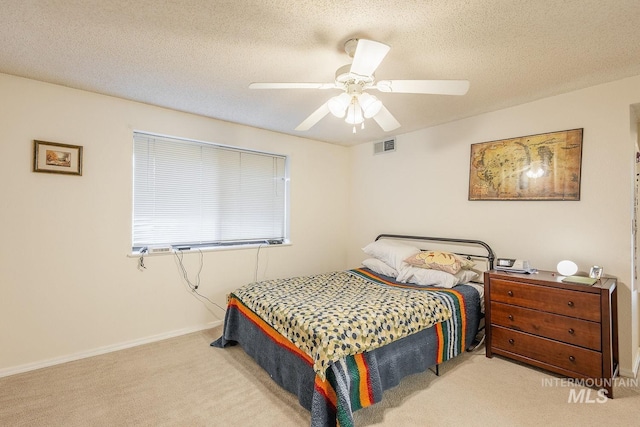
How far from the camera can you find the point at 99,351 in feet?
9.12

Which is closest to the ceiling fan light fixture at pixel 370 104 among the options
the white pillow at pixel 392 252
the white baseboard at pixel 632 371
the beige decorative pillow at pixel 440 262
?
the beige decorative pillow at pixel 440 262

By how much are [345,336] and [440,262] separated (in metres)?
1.57

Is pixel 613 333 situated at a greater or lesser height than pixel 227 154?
lesser

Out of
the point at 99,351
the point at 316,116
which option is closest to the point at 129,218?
the point at 99,351

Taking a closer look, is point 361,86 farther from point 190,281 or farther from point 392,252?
point 190,281

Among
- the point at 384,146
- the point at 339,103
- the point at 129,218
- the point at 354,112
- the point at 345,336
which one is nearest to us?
the point at 345,336

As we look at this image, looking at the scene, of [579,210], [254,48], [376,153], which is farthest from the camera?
[376,153]

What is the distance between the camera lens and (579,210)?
2615 mm

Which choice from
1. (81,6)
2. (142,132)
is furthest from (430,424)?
(142,132)

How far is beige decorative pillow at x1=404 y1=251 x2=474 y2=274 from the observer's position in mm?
2914

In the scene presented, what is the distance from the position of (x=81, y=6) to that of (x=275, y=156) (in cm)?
259

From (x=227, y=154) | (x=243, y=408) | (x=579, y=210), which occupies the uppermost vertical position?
(x=227, y=154)

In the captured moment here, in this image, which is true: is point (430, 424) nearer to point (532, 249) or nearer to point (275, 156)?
point (532, 249)

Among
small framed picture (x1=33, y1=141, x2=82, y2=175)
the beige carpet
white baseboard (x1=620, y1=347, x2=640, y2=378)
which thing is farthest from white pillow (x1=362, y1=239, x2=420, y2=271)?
small framed picture (x1=33, y1=141, x2=82, y2=175)
